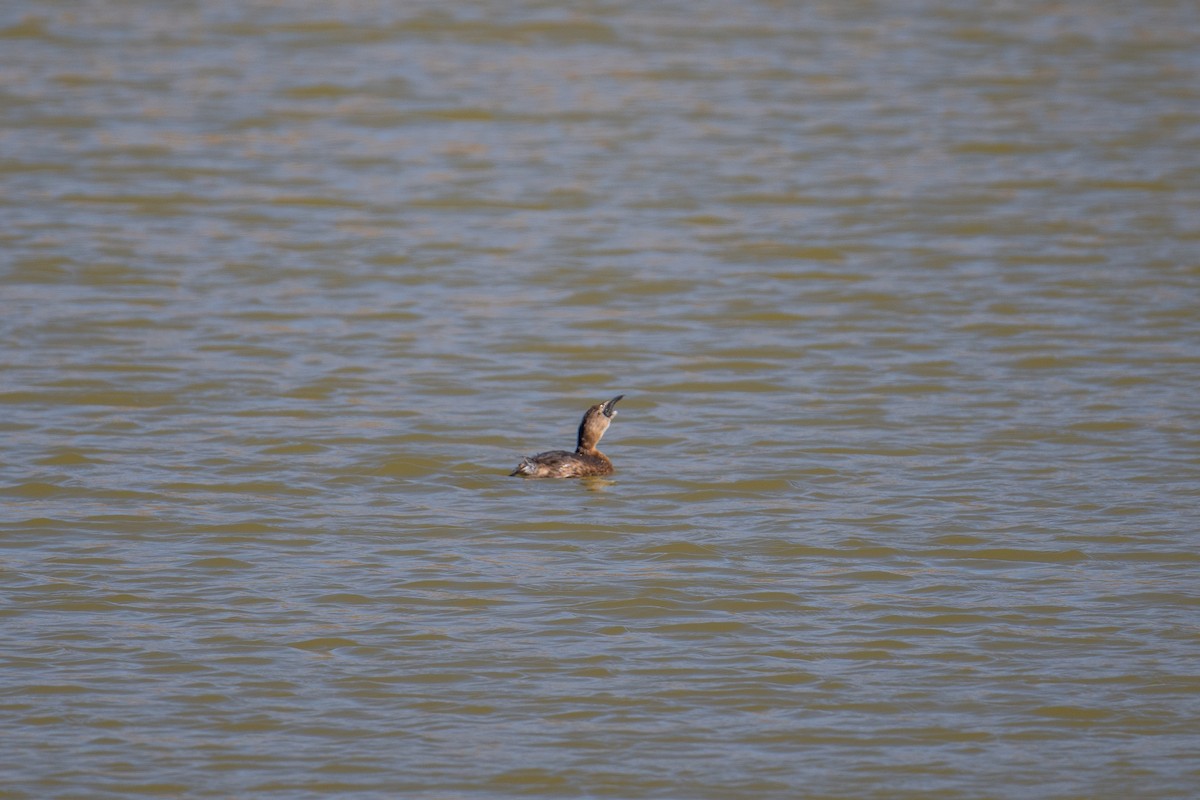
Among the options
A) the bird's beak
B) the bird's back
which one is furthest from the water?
the bird's beak

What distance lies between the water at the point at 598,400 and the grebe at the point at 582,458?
12cm

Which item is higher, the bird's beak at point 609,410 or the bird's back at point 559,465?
the bird's beak at point 609,410

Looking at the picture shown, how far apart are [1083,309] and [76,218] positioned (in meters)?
8.37

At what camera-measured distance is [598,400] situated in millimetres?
11109

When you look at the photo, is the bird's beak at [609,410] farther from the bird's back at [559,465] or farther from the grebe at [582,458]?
the bird's back at [559,465]

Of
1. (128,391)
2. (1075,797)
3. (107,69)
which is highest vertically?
(107,69)

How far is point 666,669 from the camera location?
7.18 m

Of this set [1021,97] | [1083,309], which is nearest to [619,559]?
[1083,309]

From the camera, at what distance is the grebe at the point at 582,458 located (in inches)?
371

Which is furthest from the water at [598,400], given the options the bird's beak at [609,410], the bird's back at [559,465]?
the bird's beak at [609,410]

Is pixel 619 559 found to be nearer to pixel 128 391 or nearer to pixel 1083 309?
pixel 128 391

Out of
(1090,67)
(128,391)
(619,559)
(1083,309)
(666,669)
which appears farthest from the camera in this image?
(1090,67)

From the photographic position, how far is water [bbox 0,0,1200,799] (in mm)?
6746

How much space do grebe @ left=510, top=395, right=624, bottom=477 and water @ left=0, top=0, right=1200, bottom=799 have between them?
0.12 meters
